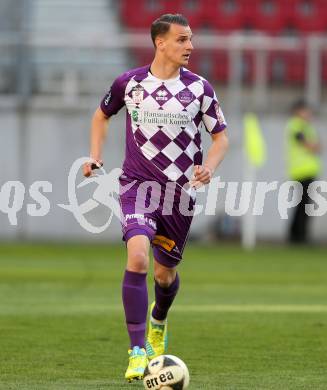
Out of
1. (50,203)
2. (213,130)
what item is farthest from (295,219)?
(213,130)

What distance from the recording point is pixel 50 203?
20.5 metres

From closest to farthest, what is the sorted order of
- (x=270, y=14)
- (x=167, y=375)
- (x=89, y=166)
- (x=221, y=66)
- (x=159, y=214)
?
(x=167, y=375) < (x=89, y=166) < (x=159, y=214) < (x=221, y=66) < (x=270, y=14)

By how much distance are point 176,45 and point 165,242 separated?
4.09 feet

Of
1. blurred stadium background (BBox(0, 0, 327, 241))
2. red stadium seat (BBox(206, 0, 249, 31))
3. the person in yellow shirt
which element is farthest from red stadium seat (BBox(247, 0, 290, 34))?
the person in yellow shirt

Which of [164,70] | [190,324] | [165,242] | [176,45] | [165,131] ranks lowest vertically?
[190,324]

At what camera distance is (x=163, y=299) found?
7637 millimetres

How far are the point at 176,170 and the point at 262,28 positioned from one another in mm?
16073

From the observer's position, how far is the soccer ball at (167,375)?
19.7ft

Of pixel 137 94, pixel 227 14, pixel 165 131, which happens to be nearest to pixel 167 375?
pixel 165 131

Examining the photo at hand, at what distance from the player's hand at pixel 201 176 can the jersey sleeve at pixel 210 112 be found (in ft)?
1.59

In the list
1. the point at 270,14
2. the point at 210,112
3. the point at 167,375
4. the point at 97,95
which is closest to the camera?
the point at 167,375

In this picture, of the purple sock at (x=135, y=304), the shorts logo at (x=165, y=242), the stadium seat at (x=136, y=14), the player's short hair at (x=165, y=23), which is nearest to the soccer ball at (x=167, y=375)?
the purple sock at (x=135, y=304)

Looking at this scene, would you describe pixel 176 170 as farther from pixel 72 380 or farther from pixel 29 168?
pixel 29 168

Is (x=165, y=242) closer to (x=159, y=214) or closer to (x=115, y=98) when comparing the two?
(x=159, y=214)
